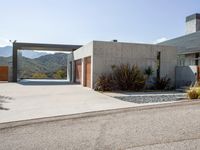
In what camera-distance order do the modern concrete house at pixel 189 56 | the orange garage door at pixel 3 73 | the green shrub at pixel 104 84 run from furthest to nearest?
the orange garage door at pixel 3 73 < the modern concrete house at pixel 189 56 < the green shrub at pixel 104 84

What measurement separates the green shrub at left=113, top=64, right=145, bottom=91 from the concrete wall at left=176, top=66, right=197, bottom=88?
3.25 metres

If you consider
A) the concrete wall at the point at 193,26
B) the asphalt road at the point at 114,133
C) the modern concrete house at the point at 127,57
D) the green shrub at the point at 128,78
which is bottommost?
the asphalt road at the point at 114,133

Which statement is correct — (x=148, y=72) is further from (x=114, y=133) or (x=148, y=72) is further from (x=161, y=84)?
(x=114, y=133)

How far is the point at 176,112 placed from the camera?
27.5ft

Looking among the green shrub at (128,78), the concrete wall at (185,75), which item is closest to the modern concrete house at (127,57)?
the concrete wall at (185,75)

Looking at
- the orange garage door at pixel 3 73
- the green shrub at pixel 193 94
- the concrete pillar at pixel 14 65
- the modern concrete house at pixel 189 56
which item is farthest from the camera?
the orange garage door at pixel 3 73

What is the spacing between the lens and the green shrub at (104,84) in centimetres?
1873

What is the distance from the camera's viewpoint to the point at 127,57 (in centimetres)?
2022

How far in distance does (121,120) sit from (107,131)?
1.20 m

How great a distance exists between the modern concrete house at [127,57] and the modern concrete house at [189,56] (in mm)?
975

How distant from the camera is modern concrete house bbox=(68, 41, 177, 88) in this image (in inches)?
772

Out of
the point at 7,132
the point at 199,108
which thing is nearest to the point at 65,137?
the point at 7,132

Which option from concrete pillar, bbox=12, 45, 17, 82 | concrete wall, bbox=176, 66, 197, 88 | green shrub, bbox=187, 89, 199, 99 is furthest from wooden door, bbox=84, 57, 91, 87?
concrete pillar, bbox=12, 45, 17, 82

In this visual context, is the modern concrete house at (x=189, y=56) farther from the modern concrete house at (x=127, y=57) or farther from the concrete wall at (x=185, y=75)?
the modern concrete house at (x=127, y=57)
